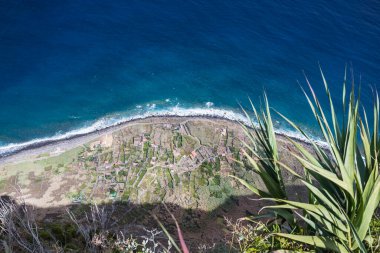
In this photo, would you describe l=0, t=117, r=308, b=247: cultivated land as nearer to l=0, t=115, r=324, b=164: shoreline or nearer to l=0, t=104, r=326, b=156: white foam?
l=0, t=115, r=324, b=164: shoreline

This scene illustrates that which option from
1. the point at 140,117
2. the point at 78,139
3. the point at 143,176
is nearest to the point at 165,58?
the point at 140,117

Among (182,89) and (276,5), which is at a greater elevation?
(276,5)

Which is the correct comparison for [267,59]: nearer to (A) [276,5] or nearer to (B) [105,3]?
(A) [276,5]

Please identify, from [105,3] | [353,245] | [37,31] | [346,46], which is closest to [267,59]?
[346,46]

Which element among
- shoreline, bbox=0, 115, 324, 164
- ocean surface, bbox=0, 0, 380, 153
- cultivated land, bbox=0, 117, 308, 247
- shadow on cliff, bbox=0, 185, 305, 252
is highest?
ocean surface, bbox=0, 0, 380, 153

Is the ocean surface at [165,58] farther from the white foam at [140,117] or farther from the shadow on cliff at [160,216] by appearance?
the shadow on cliff at [160,216]

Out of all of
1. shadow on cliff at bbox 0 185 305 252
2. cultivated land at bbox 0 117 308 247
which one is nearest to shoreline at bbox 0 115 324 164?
cultivated land at bbox 0 117 308 247
